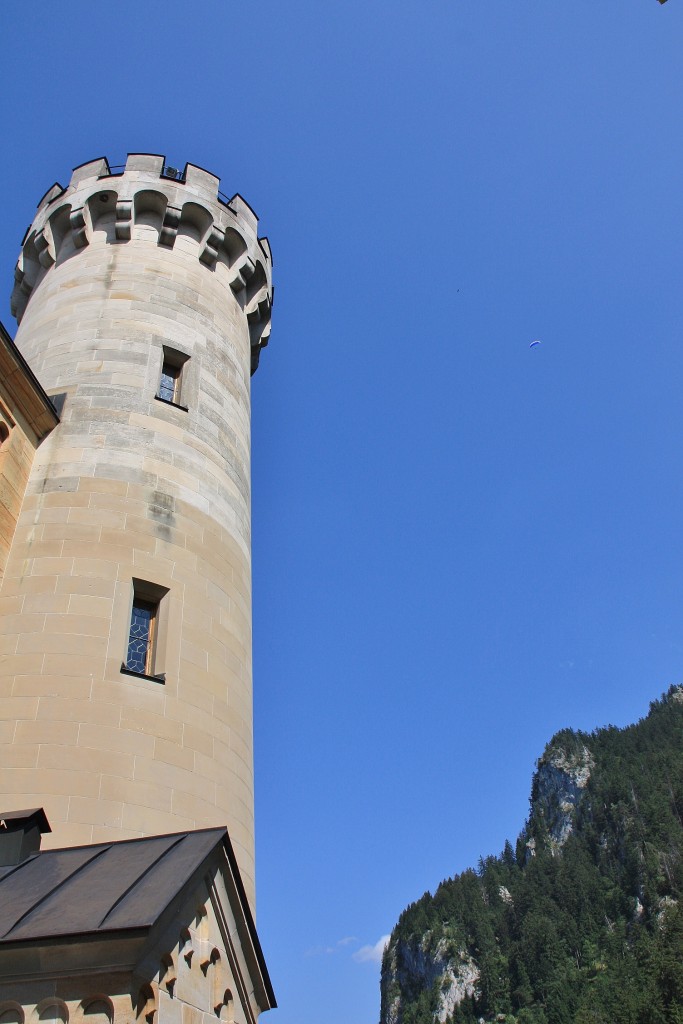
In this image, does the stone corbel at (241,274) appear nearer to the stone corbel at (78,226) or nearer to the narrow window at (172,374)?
the stone corbel at (78,226)

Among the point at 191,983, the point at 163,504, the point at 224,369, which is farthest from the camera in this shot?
the point at 224,369

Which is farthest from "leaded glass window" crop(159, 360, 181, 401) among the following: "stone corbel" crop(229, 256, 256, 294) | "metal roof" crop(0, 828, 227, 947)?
"metal roof" crop(0, 828, 227, 947)

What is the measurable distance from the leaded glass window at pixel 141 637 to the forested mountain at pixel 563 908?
111 m

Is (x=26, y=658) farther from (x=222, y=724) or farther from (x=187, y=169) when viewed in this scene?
(x=187, y=169)

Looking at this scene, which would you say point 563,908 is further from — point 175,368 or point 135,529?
point 135,529

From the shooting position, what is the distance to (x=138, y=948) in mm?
4844

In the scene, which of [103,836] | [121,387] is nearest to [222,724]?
[103,836]

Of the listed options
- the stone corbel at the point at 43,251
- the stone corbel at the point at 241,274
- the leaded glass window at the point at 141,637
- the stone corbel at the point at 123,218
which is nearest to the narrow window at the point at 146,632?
the leaded glass window at the point at 141,637

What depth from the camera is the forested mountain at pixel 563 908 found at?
136 m

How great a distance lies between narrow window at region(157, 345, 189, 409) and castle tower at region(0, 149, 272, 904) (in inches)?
1.3

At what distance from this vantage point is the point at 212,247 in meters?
16.9

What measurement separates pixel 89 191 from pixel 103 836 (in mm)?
12711

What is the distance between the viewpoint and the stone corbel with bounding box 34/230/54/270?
16828 mm

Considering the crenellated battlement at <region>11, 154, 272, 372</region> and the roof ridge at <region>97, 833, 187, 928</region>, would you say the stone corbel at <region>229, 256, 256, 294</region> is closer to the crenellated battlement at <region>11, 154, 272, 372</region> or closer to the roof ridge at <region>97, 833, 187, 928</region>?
the crenellated battlement at <region>11, 154, 272, 372</region>
